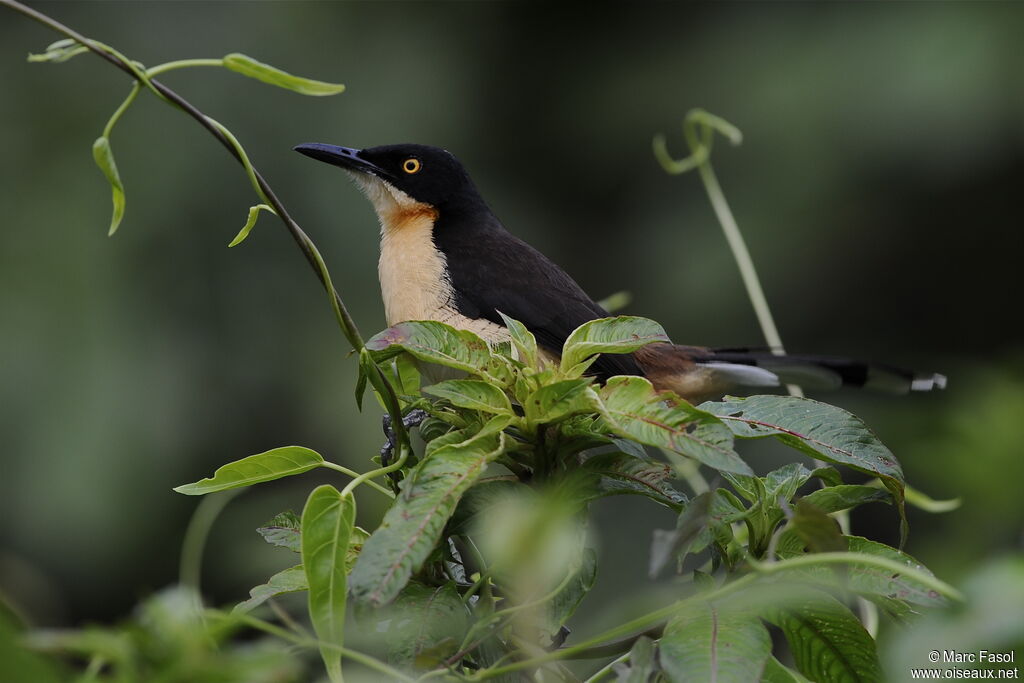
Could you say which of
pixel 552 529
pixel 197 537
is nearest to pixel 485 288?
pixel 197 537

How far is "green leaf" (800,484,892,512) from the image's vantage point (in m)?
1.63

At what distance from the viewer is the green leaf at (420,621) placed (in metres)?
1.54

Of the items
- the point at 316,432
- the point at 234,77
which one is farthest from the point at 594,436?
the point at 234,77

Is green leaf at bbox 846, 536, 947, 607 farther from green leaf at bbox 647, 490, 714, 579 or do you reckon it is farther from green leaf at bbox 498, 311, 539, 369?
green leaf at bbox 498, 311, 539, 369

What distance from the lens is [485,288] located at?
347cm

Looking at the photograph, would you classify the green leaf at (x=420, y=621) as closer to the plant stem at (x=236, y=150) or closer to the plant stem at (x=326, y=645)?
the plant stem at (x=326, y=645)

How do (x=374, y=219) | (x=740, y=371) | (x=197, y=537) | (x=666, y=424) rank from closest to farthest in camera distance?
(x=666, y=424), (x=197, y=537), (x=740, y=371), (x=374, y=219)

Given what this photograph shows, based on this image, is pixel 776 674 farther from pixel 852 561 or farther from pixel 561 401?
pixel 561 401

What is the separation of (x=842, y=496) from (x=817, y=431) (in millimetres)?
104

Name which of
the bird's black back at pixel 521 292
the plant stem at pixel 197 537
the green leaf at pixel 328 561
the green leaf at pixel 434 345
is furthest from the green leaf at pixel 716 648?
the bird's black back at pixel 521 292

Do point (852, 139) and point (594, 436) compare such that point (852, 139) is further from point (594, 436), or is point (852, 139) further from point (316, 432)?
point (594, 436)

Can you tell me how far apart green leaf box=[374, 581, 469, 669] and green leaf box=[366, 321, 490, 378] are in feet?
1.09

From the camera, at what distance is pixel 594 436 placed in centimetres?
171

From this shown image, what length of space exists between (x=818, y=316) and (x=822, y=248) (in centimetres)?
61
